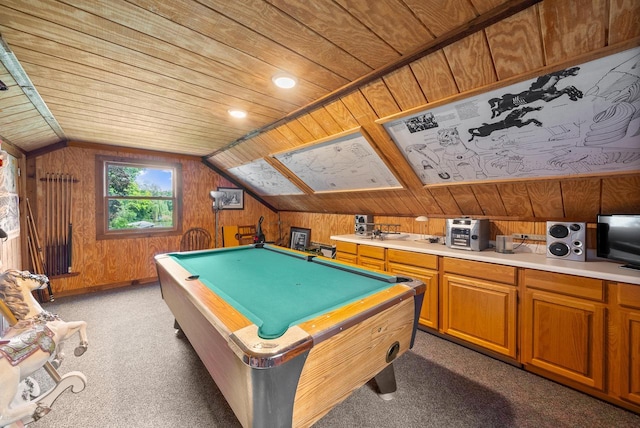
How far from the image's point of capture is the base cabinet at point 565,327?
1.61 m

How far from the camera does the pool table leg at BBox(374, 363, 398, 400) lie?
1671mm

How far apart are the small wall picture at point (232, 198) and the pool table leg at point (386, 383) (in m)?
4.31

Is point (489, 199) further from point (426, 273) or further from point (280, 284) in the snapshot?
point (280, 284)

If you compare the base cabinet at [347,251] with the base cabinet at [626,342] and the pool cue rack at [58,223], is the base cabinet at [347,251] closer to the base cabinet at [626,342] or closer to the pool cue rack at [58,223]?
the base cabinet at [626,342]

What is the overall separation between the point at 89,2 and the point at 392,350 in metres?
2.35

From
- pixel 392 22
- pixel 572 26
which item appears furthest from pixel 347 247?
pixel 572 26

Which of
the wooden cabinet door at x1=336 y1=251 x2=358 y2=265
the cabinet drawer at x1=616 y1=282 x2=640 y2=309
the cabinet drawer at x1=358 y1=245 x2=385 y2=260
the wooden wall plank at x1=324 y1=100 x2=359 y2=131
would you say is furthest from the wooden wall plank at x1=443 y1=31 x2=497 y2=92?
the wooden cabinet door at x1=336 y1=251 x2=358 y2=265

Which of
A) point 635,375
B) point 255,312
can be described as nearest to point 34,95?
point 255,312

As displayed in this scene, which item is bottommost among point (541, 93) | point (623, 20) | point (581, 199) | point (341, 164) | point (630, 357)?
point (630, 357)

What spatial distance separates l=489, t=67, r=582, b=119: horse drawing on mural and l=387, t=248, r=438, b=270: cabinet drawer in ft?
4.66

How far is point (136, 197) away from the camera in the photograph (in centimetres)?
415

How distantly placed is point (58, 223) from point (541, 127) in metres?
5.67

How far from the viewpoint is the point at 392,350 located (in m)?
1.40

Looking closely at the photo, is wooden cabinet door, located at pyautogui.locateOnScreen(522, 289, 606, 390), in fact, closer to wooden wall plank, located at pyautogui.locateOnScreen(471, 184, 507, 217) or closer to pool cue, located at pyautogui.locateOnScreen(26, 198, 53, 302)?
wooden wall plank, located at pyautogui.locateOnScreen(471, 184, 507, 217)
